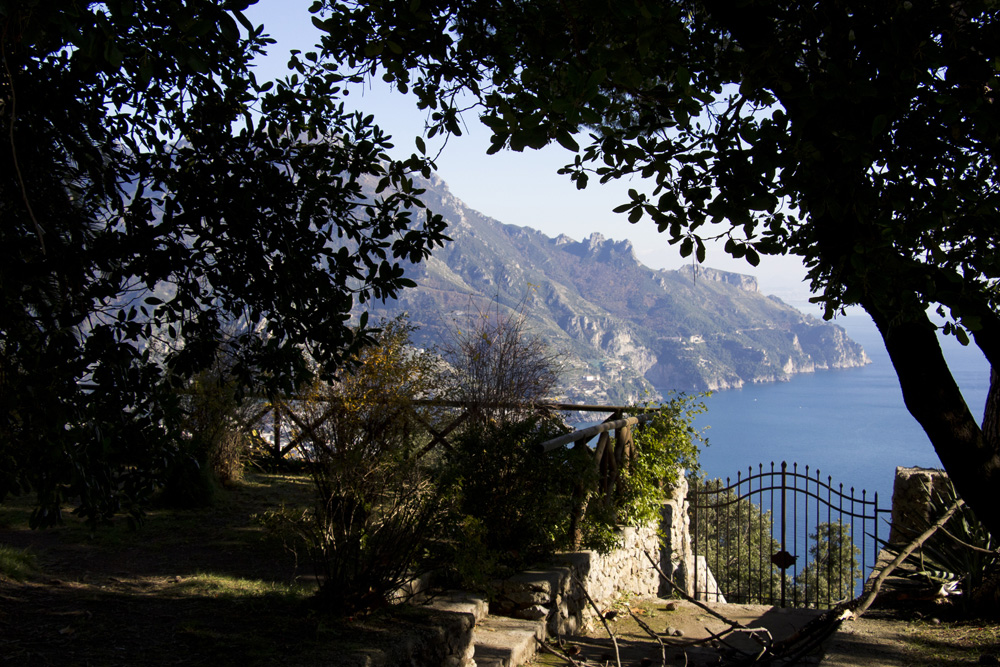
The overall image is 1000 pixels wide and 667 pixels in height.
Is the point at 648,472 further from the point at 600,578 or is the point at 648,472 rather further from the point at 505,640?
the point at 505,640

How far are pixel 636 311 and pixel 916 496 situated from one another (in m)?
98.1

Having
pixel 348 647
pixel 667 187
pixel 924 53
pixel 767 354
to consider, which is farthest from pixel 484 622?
pixel 767 354

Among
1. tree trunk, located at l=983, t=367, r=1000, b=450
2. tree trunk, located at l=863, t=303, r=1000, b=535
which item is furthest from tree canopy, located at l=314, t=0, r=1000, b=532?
tree trunk, located at l=983, t=367, r=1000, b=450

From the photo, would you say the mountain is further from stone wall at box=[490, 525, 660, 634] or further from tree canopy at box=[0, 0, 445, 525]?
tree canopy at box=[0, 0, 445, 525]

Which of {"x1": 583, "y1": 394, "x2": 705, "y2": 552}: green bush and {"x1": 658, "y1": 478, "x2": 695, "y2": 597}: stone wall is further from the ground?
{"x1": 583, "y1": 394, "x2": 705, "y2": 552}: green bush

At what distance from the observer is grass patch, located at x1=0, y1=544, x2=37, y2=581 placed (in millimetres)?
4016

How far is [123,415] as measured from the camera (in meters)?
2.65

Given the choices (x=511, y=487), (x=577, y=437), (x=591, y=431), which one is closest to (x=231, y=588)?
(x=511, y=487)

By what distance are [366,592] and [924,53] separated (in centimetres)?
331

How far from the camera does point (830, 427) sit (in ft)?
283

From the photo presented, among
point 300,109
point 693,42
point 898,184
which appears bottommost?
point 898,184

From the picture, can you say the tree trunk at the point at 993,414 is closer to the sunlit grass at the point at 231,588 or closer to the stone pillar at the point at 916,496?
the stone pillar at the point at 916,496

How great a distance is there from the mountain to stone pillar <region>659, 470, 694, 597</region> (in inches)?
1964

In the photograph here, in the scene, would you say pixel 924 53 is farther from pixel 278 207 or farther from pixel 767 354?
pixel 767 354
